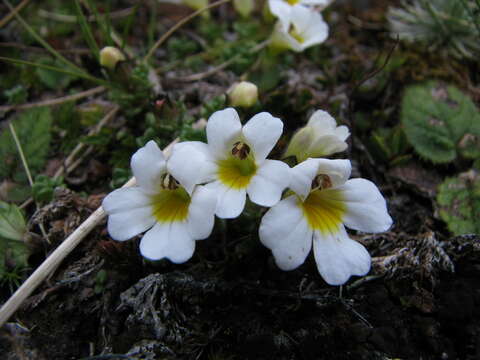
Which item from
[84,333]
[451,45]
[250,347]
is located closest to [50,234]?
[84,333]

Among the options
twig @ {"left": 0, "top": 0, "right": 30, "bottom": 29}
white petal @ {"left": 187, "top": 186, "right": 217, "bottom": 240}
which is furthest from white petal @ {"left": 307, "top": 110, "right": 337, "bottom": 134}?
twig @ {"left": 0, "top": 0, "right": 30, "bottom": 29}

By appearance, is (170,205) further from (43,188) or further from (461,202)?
(461,202)

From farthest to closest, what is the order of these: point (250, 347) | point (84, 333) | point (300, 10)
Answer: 1. point (300, 10)
2. point (84, 333)
3. point (250, 347)

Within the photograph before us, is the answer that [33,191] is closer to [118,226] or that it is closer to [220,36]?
[118,226]

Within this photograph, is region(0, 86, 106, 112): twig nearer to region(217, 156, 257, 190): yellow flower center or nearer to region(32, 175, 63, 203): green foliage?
region(32, 175, 63, 203): green foliage

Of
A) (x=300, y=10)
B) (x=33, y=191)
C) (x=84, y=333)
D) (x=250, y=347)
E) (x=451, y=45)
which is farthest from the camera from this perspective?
(x=451, y=45)

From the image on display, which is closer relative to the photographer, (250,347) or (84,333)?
(250,347)
